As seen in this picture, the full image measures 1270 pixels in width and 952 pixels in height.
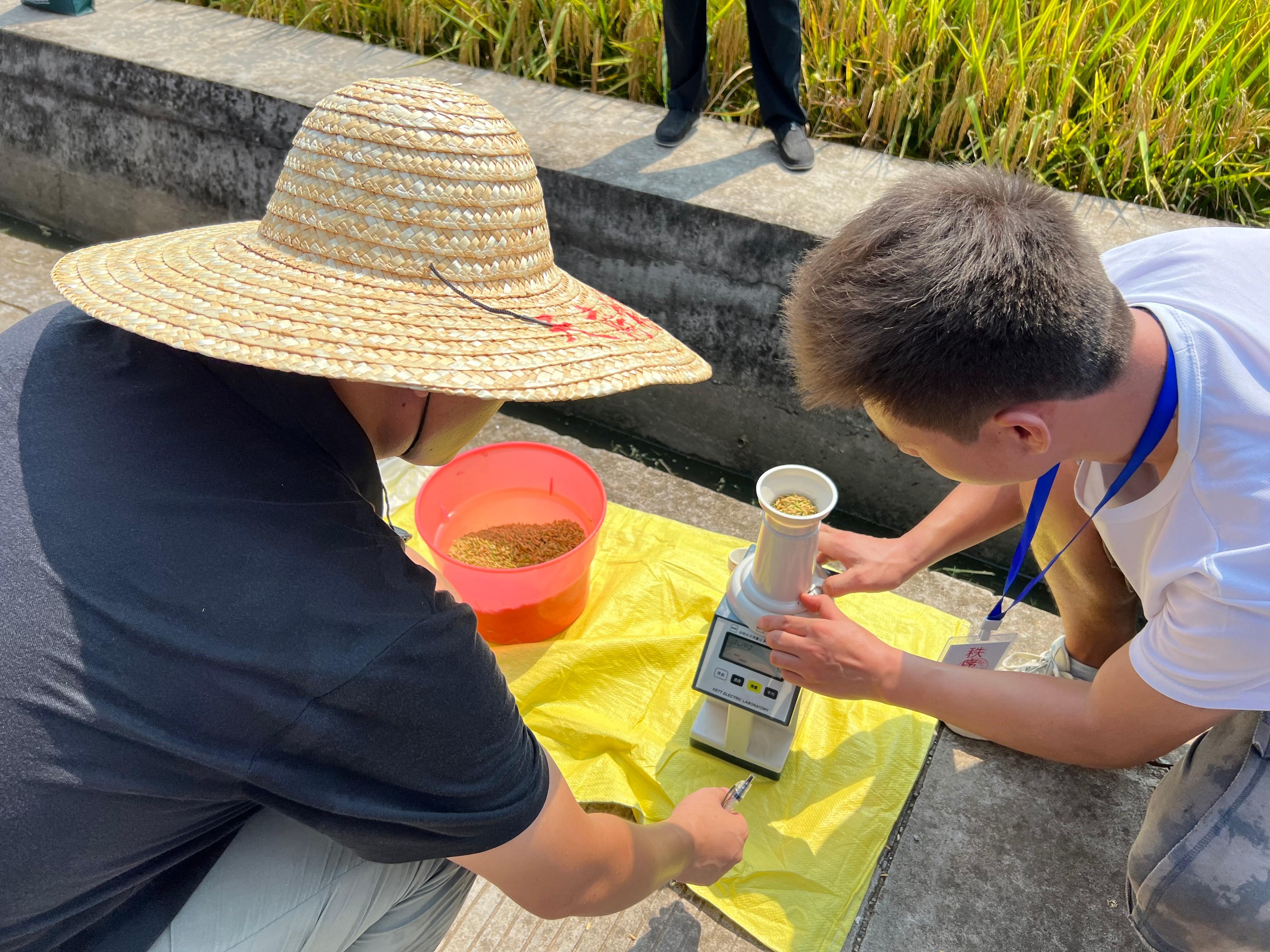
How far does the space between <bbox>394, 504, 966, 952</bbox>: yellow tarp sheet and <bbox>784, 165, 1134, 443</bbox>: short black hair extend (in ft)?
3.03

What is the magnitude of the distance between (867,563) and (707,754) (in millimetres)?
546

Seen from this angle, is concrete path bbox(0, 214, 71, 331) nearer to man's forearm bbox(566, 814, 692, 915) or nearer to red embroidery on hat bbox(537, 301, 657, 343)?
red embroidery on hat bbox(537, 301, 657, 343)

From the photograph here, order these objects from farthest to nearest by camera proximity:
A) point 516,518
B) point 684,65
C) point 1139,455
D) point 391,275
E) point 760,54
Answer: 1. point 684,65
2. point 760,54
3. point 516,518
4. point 1139,455
5. point 391,275

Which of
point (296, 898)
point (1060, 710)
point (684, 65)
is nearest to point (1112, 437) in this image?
point (1060, 710)

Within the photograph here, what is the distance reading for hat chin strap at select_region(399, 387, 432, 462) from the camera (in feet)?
3.67

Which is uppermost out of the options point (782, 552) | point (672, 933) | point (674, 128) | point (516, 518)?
point (674, 128)

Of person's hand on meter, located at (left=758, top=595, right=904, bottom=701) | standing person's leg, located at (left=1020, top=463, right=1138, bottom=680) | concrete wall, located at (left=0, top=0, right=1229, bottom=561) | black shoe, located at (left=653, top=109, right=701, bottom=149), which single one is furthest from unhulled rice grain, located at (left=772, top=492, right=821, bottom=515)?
black shoe, located at (left=653, top=109, right=701, bottom=149)

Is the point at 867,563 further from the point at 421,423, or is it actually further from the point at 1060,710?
the point at 421,423

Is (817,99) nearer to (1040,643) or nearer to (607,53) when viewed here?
(607,53)

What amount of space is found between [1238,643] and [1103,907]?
2.50ft

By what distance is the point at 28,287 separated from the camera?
3303mm

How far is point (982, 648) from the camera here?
1.69 metres

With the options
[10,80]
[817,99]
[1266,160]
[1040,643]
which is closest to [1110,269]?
[1040,643]

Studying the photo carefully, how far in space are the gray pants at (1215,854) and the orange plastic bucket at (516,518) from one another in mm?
1213
